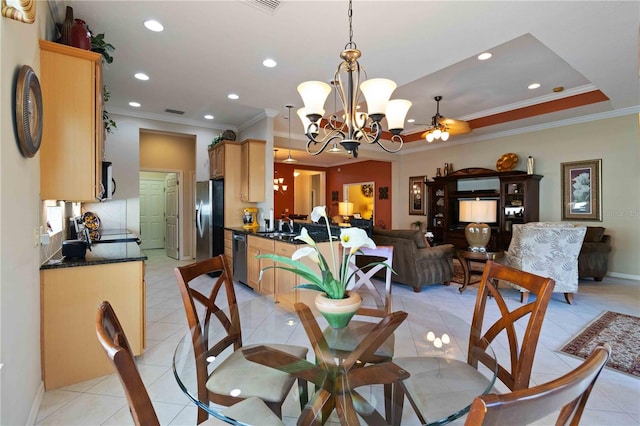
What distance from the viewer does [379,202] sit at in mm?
9406

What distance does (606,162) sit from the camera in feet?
17.2

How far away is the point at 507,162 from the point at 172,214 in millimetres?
7450

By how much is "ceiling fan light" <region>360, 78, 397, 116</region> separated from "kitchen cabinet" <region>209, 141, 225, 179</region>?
3694mm

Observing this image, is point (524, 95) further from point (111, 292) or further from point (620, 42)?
point (111, 292)

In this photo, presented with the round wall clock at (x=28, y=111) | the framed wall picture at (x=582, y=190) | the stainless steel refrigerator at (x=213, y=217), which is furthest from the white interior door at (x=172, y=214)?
the framed wall picture at (x=582, y=190)

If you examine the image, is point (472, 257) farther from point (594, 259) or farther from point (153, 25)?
point (153, 25)

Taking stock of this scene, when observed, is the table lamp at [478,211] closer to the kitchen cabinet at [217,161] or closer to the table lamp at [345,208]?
the table lamp at [345,208]

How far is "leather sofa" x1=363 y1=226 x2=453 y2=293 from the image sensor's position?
14.3ft

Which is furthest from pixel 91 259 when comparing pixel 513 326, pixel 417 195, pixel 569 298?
pixel 417 195

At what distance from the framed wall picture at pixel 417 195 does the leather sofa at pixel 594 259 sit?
3.56 metres

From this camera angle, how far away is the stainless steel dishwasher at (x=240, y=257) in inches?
181

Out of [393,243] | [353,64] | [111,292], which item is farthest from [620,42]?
[111,292]

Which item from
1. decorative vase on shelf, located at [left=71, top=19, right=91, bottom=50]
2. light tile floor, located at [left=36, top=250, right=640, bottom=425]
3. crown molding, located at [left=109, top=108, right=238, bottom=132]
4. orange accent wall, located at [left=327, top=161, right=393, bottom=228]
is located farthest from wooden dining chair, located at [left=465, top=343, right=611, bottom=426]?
orange accent wall, located at [left=327, top=161, right=393, bottom=228]

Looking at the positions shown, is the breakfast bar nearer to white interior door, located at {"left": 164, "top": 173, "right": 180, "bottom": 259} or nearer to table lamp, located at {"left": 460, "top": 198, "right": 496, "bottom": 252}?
white interior door, located at {"left": 164, "top": 173, "right": 180, "bottom": 259}
